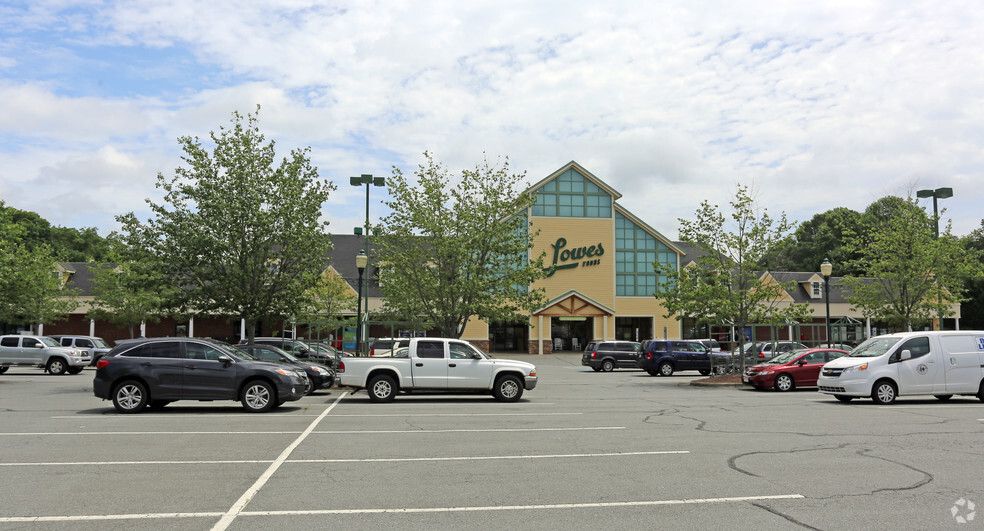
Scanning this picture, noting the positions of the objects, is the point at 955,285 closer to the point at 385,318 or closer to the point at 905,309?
the point at 905,309

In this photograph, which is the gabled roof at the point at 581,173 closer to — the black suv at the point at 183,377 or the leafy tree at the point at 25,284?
the leafy tree at the point at 25,284

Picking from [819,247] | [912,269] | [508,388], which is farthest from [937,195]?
[819,247]

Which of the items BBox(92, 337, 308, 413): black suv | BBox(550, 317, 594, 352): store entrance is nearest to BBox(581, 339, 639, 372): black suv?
BBox(550, 317, 594, 352): store entrance

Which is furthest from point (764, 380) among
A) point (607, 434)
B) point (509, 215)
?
point (607, 434)

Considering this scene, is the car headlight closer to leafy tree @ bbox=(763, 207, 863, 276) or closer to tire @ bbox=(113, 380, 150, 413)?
tire @ bbox=(113, 380, 150, 413)

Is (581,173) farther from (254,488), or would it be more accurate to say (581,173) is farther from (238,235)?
(254,488)

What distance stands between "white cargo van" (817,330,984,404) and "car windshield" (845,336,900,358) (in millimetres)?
32

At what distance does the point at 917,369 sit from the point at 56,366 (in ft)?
105

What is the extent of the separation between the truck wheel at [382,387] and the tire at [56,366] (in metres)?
19.9

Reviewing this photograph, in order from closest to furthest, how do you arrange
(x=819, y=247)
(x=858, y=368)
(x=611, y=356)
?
(x=858, y=368) → (x=611, y=356) → (x=819, y=247)

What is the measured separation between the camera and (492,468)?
29.6ft

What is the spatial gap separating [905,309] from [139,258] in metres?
29.8

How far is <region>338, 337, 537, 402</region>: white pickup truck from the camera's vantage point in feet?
61.3

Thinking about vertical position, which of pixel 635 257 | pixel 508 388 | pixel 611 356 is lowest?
pixel 508 388
